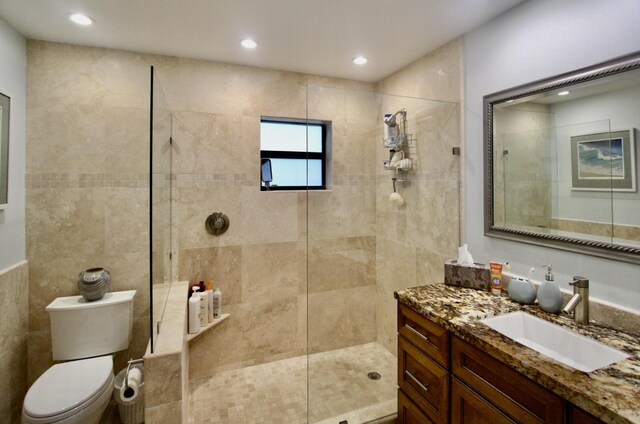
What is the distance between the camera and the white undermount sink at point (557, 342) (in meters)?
1.23

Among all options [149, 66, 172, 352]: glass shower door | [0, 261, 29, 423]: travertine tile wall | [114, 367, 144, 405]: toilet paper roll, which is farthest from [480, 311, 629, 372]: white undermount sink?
[0, 261, 29, 423]: travertine tile wall

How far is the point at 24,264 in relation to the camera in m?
2.10

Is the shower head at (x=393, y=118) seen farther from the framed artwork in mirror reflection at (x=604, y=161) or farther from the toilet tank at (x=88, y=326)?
the toilet tank at (x=88, y=326)

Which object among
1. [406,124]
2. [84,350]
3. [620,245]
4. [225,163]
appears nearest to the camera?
[620,245]

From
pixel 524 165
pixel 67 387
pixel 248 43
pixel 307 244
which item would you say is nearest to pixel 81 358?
pixel 67 387

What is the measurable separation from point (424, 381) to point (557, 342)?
0.64 metres

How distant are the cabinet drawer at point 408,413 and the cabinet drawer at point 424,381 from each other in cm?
3

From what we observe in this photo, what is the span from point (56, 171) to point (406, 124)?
2.53 m

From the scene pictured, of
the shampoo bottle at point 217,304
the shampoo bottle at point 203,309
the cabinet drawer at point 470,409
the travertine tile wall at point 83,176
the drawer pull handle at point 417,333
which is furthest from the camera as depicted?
the shampoo bottle at point 217,304

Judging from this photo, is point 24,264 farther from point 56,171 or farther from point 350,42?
point 350,42

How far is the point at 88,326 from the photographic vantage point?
2096 mm

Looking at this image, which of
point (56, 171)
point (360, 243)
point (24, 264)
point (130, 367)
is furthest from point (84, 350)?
point (360, 243)

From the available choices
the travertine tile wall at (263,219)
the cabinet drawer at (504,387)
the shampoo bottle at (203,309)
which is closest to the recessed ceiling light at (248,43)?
the travertine tile wall at (263,219)

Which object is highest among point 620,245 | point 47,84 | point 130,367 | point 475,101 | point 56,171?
point 47,84
